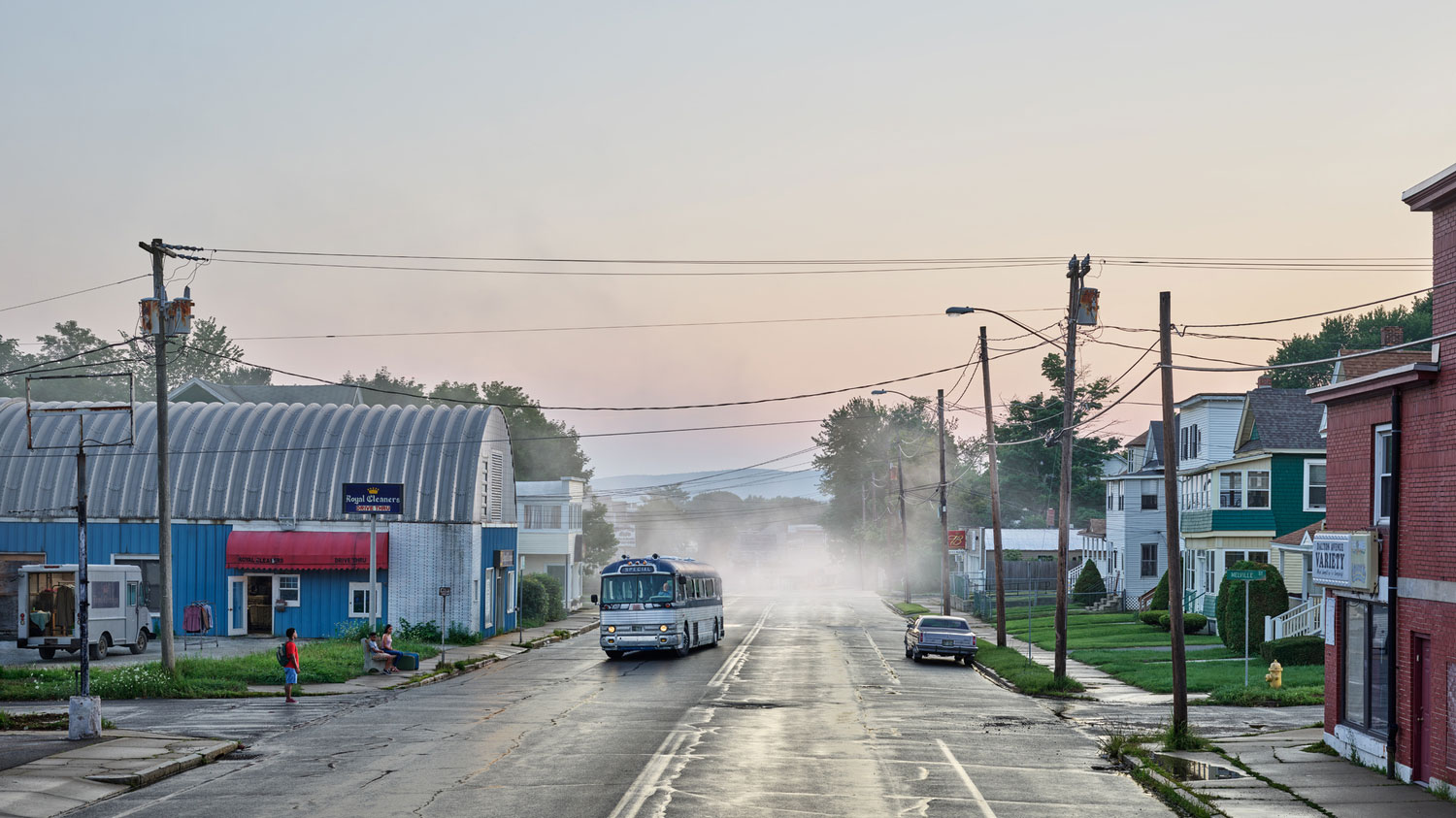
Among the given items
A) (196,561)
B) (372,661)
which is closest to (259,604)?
(196,561)

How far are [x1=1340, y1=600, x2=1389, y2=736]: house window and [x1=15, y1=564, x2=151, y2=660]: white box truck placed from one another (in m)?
35.2

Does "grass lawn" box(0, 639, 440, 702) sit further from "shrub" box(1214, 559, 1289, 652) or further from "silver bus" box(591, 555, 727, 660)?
"shrub" box(1214, 559, 1289, 652)

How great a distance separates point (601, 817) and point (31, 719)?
1548 centimetres

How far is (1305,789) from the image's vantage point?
18875mm

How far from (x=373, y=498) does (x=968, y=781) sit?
29.2 metres

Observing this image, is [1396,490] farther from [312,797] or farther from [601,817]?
[312,797]

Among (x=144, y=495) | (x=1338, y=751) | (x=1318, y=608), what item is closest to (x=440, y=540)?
(x=144, y=495)

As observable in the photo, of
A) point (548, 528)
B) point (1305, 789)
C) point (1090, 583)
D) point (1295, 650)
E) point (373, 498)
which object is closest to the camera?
point (1305, 789)

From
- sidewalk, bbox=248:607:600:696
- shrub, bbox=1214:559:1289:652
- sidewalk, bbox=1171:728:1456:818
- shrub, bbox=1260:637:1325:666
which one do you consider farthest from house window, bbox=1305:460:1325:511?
sidewalk, bbox=248:607:600:696

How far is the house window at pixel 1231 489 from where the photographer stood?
5253 cm

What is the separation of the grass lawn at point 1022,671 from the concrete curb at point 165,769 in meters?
20.2

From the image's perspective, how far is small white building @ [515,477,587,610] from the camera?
80.3 meters

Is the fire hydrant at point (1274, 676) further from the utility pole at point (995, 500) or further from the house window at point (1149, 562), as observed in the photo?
the house window at point (1149, 562)

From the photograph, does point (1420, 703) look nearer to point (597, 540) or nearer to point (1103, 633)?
point (1103, 633)
